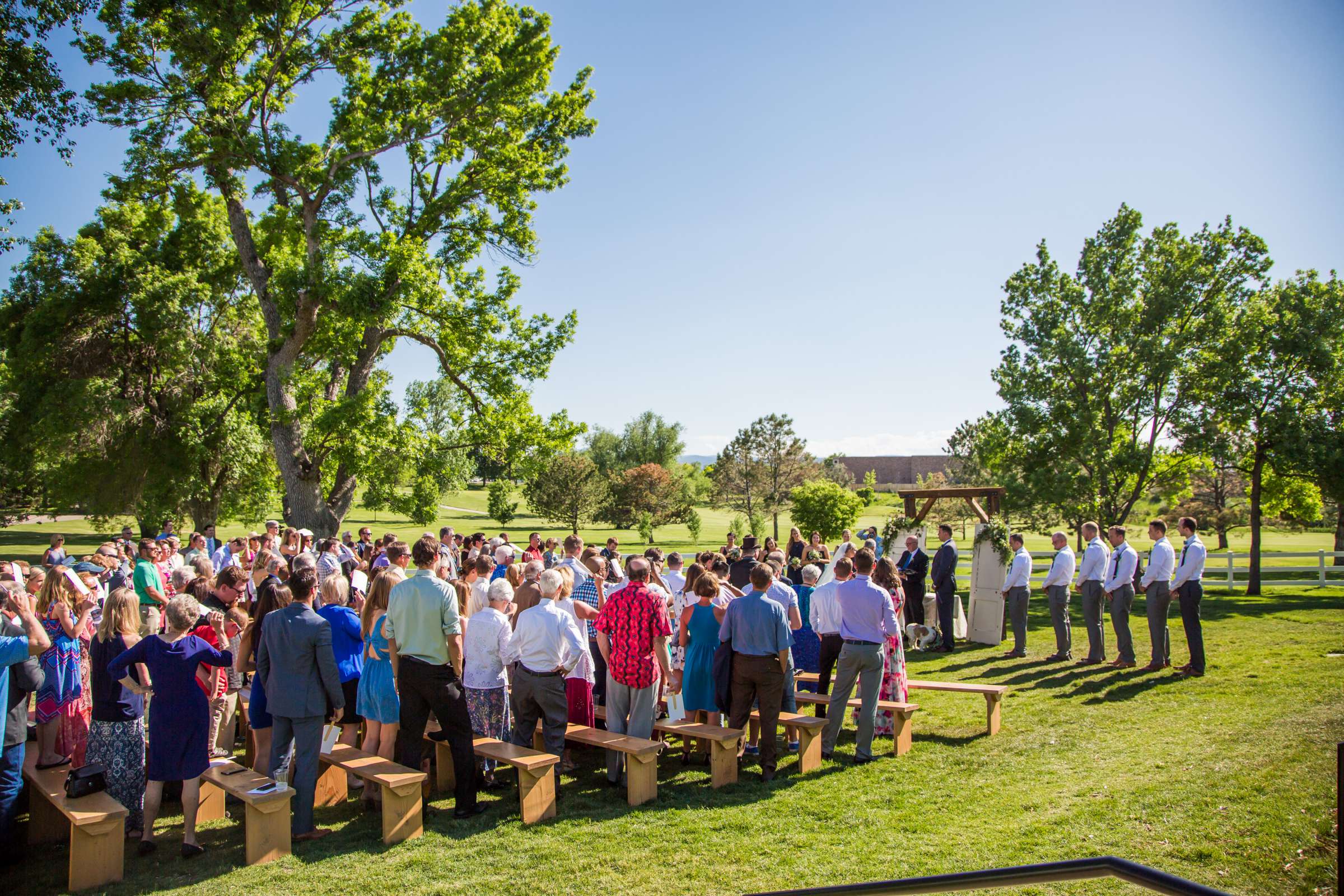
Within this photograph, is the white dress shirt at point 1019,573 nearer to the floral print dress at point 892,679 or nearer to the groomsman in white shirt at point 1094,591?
the groomsman in white shirt at point 1094,591

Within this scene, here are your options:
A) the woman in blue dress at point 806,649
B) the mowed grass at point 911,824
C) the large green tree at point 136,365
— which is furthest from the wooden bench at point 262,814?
the large green tree at point 136,365

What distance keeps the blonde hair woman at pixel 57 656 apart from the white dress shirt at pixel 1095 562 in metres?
11.7

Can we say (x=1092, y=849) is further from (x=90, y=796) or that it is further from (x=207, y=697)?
(x=90, y=796)

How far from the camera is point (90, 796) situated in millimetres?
5383

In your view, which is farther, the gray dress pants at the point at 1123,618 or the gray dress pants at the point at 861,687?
the gray dress pants at the point at 1123,618

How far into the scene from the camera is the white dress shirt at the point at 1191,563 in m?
10.2

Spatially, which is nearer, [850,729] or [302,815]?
[302,815]

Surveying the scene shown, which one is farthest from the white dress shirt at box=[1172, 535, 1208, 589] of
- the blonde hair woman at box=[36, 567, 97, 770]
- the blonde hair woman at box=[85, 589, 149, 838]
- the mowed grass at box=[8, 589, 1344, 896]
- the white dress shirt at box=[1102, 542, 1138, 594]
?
the blonde hair woman at box=[36, 567, 97, 770]

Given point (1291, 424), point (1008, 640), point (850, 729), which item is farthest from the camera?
point (1291, 424)

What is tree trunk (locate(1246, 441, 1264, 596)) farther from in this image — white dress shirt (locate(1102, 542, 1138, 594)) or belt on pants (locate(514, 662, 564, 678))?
belt on pants (locate(514, 662, 564, 678))

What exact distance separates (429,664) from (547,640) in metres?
0.93

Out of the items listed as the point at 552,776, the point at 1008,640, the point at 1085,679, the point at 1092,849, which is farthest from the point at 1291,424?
the point at 552,776

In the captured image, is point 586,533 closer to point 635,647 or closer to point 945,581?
point 945,581

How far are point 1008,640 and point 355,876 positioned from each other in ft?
38.7
